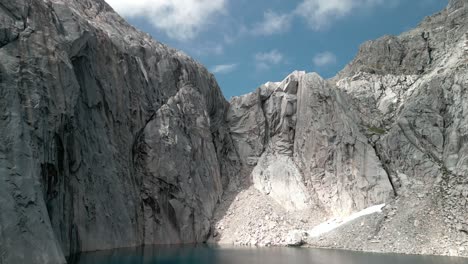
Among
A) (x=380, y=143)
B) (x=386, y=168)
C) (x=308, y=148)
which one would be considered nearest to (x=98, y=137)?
(x=308, y=148)

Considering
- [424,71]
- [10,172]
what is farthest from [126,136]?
[424,71]

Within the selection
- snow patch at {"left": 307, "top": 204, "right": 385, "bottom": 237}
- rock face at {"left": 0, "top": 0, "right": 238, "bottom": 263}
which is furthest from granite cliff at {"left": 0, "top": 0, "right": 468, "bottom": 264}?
snow patch at {"left": 307, "top": 204, "right": 385, "bottom": 237}

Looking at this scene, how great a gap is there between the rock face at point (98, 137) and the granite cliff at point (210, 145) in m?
0.12

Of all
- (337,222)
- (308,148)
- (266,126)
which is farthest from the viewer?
(266,126)

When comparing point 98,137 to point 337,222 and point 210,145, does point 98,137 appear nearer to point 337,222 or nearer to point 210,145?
point 210,145

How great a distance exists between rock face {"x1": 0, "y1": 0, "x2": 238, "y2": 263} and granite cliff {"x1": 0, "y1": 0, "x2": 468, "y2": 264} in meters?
0.12

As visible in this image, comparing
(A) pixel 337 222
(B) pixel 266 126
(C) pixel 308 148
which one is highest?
(B) pixel 266 126

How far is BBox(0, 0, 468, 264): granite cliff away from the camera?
82.2ft

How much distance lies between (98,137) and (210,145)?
18006 mm

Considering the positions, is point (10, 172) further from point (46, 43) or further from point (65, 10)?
point (65, 10)

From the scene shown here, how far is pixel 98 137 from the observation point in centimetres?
3500

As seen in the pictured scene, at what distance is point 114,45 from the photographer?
4056 centimetres

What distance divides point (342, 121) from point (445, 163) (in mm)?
13577

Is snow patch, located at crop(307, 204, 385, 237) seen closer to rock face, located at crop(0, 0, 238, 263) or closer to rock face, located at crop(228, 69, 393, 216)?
rock face, located at crop(228, 69, 393, 216)
